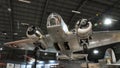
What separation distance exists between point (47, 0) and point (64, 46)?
5.89 metres

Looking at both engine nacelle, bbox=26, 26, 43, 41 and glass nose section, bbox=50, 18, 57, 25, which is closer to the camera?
glass nose section, bbox=50, 18, 57, 25

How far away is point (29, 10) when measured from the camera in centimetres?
1291

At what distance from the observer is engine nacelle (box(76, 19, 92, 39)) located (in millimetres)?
6012

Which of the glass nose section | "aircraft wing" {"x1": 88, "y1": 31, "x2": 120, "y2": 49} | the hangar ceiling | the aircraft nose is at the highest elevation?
the hangar ceiling

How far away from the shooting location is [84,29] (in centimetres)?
607

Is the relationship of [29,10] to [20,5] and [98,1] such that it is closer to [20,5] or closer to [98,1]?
[20,5]

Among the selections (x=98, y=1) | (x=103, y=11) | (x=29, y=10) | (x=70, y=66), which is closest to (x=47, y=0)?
(x=29, y=10)

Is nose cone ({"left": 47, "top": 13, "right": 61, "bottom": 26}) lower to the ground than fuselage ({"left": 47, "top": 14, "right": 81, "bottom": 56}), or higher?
higher

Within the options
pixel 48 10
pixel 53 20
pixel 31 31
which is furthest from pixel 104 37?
pixel 48 10

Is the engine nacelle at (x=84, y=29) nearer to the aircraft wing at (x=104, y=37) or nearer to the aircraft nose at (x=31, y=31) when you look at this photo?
the aircraft wing at (x=104, y=37)

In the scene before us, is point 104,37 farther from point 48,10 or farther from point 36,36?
point 48,10

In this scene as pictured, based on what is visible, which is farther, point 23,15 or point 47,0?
point 23,15

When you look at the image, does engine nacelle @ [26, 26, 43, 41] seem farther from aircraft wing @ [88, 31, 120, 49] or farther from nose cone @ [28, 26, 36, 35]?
aircraft wing @ [88, 31, 120, 49]

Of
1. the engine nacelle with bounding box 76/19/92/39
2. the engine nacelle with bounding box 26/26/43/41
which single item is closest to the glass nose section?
the engine nacelle with bounding box 76/19/92/39
